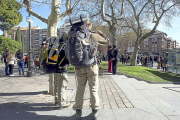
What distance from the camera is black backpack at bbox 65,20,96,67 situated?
2.40 meters

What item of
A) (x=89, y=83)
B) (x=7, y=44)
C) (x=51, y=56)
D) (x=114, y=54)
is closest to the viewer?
(x=89, y=83)

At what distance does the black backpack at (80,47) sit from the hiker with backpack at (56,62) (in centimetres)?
66

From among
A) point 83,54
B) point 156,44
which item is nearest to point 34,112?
point 83,54

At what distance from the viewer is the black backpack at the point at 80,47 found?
7.88 ft

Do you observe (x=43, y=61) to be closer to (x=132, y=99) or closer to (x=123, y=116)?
(x=123, y=116)

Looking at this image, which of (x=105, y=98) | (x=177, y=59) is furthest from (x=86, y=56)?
(x=177, y=59)

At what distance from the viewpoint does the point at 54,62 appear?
3.06m

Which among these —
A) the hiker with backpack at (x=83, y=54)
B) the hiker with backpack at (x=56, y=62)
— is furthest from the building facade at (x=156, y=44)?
the hiker with backpack at (x=83, y=54)

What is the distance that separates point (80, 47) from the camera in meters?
2.39

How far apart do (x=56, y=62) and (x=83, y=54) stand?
2.95 feet

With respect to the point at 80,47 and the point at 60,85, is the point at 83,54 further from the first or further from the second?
the point at 60,85

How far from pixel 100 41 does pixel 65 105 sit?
1.75 metres

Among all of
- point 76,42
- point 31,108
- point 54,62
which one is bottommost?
point 31,108

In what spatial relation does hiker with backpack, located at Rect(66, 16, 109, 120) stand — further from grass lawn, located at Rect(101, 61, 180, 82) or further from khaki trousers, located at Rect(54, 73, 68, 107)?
grass lawn, located at Rect(101, 61, 180, 82)
